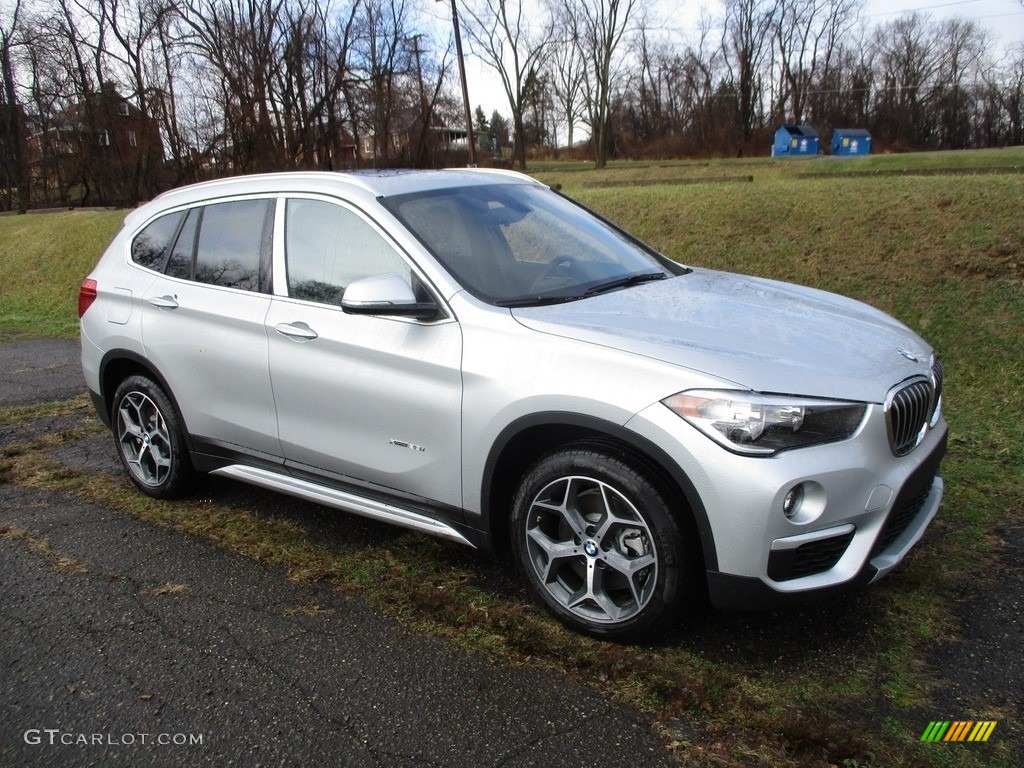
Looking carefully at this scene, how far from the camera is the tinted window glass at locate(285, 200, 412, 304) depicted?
3820mm

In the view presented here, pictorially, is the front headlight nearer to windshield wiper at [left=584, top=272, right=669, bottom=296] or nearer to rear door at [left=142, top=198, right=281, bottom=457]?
windshield wiper at [left=584, top=272, right=669, bottom=296]

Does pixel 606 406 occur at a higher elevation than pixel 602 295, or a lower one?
lower

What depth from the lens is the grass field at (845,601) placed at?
273cm

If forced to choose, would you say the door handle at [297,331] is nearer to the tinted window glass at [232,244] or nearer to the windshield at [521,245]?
the tinted window glass at [232,244]

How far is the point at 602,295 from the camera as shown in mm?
3762

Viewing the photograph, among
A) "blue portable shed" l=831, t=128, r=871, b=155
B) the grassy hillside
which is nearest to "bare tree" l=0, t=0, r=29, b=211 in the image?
the grassy hillside

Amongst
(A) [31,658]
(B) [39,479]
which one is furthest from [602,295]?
(B) [39,479]

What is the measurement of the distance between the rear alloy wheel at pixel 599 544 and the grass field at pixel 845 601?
0.15m

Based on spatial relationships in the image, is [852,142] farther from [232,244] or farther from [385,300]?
[385,300]

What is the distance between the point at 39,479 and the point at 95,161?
3295 cm

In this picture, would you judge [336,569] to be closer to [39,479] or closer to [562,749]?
[562,749]

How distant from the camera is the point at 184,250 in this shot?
187 inches

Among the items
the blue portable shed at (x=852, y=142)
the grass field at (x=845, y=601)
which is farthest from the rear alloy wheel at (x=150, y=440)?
the blue portable shed at (x=852, y=142)

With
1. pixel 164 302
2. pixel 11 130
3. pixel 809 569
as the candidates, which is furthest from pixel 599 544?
pixel 11 130
